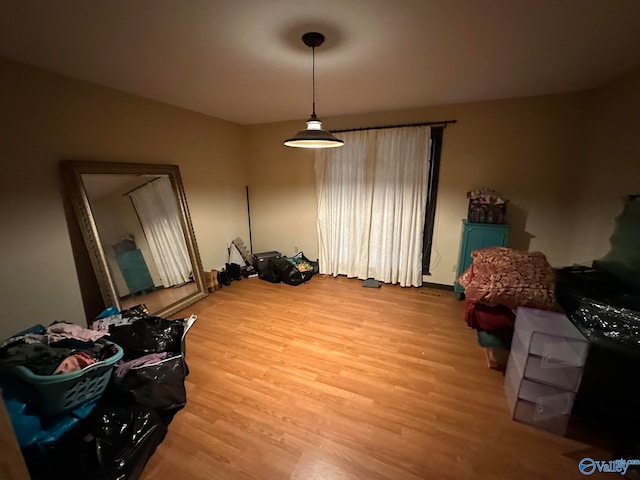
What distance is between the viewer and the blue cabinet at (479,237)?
294 centimetres

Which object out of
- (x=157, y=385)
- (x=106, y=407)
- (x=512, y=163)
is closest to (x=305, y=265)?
(x=157, y=385)

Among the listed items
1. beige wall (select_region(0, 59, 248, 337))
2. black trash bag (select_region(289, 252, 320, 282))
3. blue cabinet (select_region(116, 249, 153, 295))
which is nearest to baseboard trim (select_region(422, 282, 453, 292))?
black trash bag (select_region(289, 252, 320, 282))

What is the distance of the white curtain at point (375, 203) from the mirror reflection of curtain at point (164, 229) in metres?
1.91

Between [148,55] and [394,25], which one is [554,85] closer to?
[394,25]

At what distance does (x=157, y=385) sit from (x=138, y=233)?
1.76 m

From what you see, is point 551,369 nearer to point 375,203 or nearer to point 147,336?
point 375,203

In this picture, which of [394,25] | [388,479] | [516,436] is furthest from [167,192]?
[516,436]

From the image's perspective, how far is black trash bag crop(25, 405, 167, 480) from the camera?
123 cm

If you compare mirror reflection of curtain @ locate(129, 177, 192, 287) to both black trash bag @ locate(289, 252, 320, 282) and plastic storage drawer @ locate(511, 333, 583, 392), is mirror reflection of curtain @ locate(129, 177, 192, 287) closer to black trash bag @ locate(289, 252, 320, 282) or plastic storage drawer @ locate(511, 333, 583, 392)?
black trash bag @ locate(289, 252, 320, 282)

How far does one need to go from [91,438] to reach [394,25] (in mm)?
2736

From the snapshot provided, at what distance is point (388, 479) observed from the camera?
1.36 metres

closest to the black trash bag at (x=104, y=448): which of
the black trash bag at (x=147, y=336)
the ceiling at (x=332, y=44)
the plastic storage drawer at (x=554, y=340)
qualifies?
the black trash bag at (x=147, y=336)

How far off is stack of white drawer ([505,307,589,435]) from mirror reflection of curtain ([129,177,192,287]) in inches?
133

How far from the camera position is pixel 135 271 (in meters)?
2.76
